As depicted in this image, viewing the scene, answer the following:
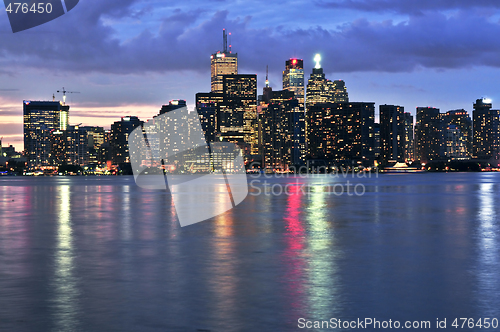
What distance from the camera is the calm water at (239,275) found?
47.6ft

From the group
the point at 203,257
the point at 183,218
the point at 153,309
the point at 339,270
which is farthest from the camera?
the point at 183,218

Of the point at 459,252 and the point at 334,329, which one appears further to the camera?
the point at 459,252

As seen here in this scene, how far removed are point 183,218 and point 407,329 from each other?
33076 millimetres

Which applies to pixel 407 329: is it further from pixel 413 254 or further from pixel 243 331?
pixel 413 254

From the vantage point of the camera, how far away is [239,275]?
20.2 meters

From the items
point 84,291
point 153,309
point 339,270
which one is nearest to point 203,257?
point 339,270

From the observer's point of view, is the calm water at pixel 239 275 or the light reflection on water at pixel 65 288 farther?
the calm water at pixel 239 275

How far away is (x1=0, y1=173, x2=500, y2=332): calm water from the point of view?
14500 millimetres

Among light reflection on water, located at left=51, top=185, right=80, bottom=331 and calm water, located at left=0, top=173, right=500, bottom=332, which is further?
calm water, located at left=0, top=173, right=500, bottom=332

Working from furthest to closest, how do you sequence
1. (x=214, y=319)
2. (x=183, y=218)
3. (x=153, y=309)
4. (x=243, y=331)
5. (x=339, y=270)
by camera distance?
(x=183, y=218) < (x=339, y=270) < (x=153, y=309) < (x=214, y=319) < (x=243, y=331)

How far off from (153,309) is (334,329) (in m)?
4.71

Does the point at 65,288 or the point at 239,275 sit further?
the point at 239,275

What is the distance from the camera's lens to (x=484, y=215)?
47.5m

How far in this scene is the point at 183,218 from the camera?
4528cm
